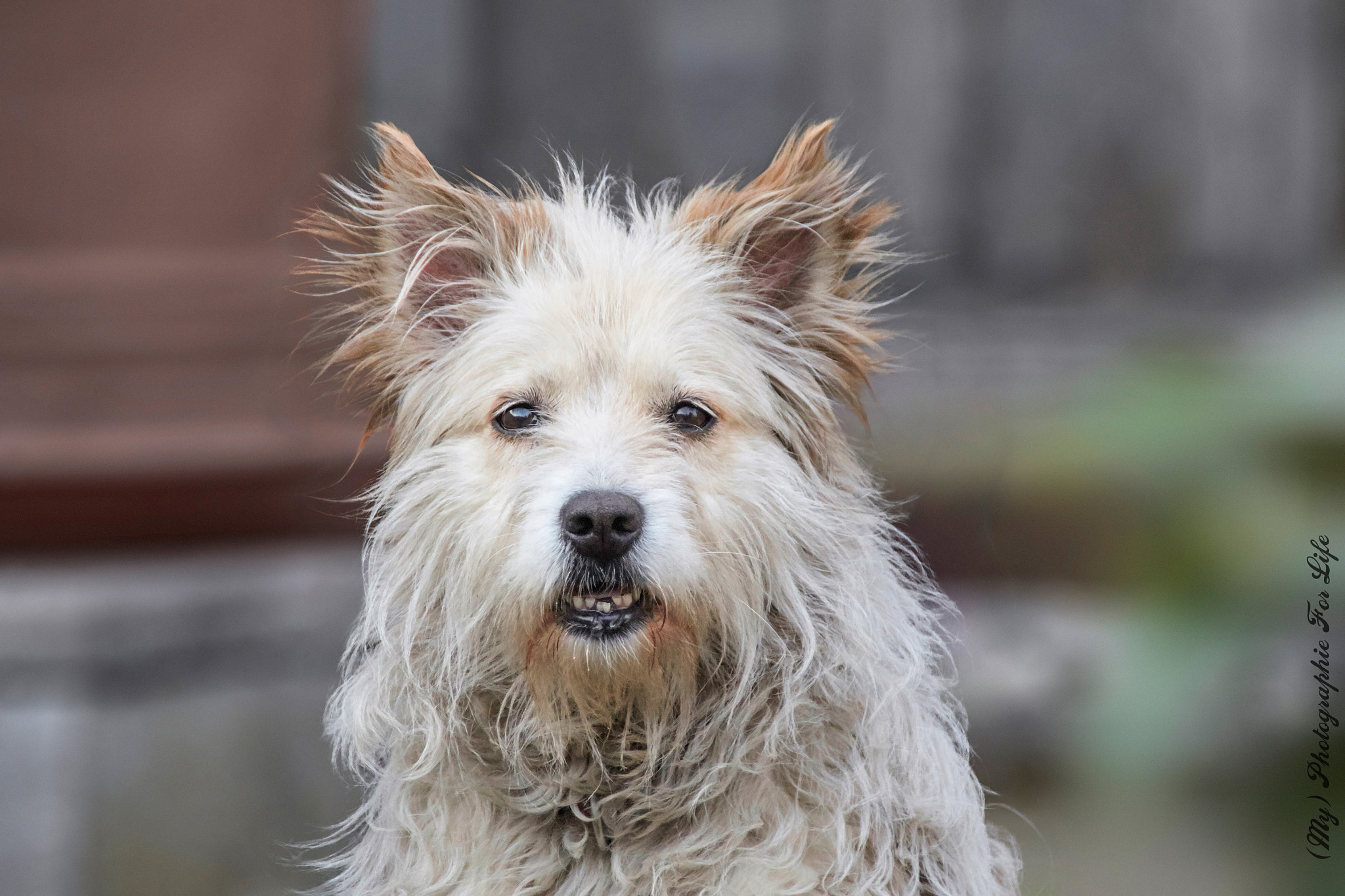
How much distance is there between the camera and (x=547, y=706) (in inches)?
83.7

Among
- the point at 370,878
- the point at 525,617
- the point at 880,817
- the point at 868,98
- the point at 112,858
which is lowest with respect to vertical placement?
the point at 112,858

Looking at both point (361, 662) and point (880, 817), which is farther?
point (361, 662)

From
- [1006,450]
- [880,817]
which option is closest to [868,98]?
[1006,450]

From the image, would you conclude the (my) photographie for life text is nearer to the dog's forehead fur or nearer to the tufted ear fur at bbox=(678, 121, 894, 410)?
the tufted ear fur at bbox=(678, 121, 894, 410)

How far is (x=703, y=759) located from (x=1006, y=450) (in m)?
3.50

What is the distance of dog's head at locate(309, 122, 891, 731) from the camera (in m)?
2.04

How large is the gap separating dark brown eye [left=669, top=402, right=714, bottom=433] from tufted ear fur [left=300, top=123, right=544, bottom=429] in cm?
44

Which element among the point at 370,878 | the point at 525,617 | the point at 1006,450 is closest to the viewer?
the point at 525,617

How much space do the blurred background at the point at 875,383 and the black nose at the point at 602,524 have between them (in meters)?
1.88

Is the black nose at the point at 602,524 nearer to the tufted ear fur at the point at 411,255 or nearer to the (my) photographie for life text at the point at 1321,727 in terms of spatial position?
the tufted ear fur at the point at 411,255

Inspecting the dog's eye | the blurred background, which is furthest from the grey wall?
the dog's eye

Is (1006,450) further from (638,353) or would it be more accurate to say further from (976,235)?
(638,353)

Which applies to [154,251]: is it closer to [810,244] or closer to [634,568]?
[810,244]

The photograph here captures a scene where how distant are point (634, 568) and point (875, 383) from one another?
345cm
